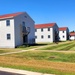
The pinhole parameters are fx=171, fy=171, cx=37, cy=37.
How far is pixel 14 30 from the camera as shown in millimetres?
34156

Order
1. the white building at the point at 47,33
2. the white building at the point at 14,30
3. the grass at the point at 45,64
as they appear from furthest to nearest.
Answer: the white building at the point at 47,33, the white building at the point at 14,30, the grass at the point at 45,64

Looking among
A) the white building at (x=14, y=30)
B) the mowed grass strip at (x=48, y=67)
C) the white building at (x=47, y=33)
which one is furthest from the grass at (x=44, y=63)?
the white building at (x=47, y=33)

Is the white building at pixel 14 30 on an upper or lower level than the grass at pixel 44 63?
upper

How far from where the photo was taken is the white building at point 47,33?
195 ft

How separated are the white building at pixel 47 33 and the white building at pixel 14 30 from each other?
21.2 meters

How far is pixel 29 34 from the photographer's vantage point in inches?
1586

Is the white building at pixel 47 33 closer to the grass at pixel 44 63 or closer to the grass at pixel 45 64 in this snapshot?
the grass at pixel 44 63

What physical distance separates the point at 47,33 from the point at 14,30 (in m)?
27.6

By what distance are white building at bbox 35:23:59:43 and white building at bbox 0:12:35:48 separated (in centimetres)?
2121

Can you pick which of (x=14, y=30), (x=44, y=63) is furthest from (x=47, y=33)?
(x=44, y=63)

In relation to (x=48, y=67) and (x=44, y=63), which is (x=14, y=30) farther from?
(x=48, y=67)

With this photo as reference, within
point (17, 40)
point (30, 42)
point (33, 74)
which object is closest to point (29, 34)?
point (30, 42)

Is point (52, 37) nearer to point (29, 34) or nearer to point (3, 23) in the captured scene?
point (29, 34)

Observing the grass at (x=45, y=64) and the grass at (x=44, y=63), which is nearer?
the grass at (x=45, y=64)
